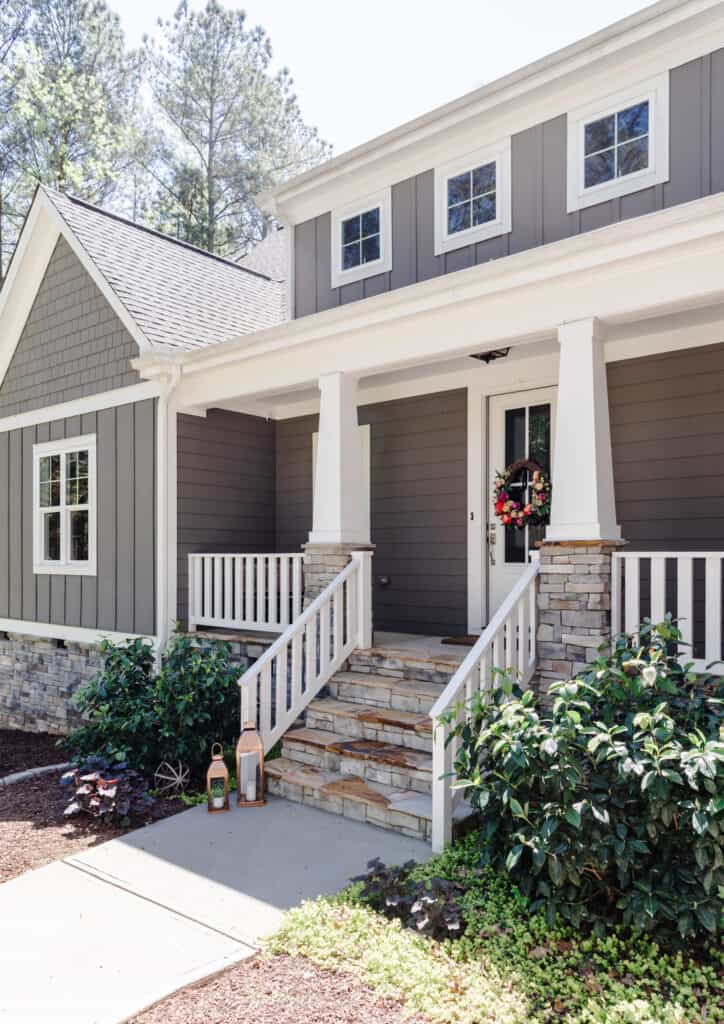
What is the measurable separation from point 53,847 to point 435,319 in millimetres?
4101

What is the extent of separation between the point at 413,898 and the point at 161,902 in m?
1.21

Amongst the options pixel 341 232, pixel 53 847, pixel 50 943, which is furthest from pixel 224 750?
pixel 341 232

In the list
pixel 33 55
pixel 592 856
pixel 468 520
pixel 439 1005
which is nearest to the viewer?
pixel 439 1005

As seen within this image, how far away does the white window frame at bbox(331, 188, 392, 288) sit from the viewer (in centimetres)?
681

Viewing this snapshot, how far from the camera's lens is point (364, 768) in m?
4.64

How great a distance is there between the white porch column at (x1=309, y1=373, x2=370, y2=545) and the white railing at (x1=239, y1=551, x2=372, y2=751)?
0.26 metres

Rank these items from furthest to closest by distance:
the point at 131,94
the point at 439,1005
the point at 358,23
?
1. the point at 131,94
2. the point at 358,23
3. the point at 439,1005

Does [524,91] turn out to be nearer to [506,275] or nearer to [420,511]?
[506,275]

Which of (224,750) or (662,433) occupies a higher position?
(662,433)

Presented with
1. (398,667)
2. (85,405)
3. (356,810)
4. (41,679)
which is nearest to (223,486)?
(85,405)

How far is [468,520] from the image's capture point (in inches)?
260

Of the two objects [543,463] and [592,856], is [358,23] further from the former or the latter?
[592,856]

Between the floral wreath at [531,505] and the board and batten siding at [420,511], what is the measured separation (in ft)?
3.27

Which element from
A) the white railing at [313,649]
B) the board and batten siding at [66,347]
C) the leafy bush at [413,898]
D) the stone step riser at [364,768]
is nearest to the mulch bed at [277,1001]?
the leafy bush at [413,898]
